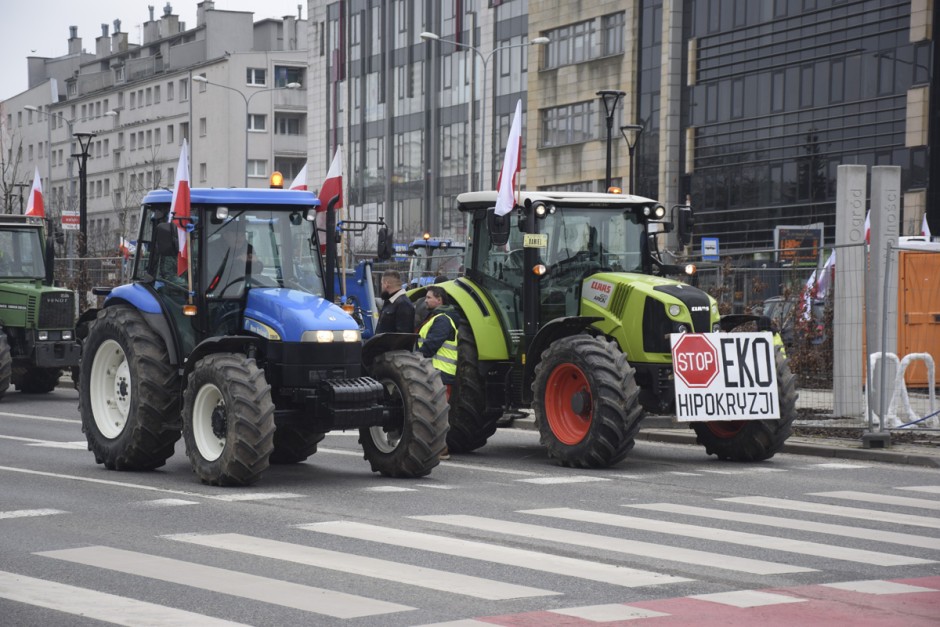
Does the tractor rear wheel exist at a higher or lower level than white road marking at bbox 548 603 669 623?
higher

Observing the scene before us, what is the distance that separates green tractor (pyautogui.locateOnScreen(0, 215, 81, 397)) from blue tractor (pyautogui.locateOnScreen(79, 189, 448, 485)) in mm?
10062

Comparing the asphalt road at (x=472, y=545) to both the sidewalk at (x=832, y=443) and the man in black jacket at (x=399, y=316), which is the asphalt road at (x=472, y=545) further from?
the man in black jacket at (x=399, y=316)

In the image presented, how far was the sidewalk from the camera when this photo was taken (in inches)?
662

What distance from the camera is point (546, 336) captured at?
16031mm

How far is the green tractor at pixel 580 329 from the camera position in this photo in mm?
15305

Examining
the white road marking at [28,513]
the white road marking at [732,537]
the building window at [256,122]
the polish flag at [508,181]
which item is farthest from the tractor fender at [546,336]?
the building window at [256,122]

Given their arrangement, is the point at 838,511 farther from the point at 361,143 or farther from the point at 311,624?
the point at 361,143

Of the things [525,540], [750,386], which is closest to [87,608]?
[525,540]

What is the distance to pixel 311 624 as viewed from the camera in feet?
25.6

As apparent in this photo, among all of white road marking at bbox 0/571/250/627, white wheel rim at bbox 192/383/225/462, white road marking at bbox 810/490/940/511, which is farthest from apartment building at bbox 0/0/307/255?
white road marking at bbox 0/571/250/627

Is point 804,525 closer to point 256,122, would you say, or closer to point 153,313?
point 153,313

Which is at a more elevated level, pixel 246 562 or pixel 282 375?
pixel 282 375

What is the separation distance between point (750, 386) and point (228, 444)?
557cm

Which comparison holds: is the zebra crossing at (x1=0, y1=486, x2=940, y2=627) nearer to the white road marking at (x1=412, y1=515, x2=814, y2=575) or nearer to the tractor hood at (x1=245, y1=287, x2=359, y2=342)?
the white road marking at (x1=412, y1=515, x2=814, y2=575)
